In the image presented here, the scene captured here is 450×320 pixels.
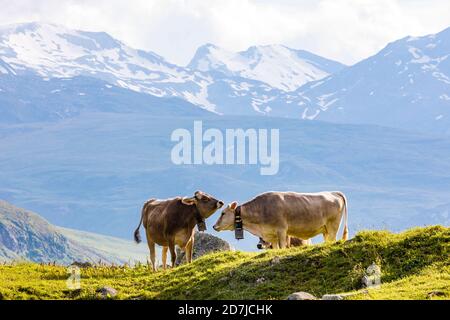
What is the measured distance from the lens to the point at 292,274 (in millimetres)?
24719

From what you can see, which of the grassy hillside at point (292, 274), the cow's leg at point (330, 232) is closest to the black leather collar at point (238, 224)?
the grassy hillside at point (292, 274)

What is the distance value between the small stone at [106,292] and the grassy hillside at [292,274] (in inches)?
7.3

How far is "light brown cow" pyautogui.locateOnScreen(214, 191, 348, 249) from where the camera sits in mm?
32219

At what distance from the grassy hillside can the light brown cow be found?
3649mm

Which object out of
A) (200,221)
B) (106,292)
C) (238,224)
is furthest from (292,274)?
(238,224)

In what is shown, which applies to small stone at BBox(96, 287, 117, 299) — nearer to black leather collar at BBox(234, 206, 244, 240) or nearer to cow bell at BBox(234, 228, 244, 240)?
cow bell at BBox(234, 228, 244, 240)

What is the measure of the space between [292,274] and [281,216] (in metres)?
7.61

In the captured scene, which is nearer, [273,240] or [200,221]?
[200,221]

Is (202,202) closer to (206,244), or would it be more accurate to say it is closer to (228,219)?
(228,219)

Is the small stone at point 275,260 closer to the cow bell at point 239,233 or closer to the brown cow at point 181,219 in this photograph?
the cow bell at point 239,233

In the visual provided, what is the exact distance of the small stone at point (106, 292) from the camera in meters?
24.9

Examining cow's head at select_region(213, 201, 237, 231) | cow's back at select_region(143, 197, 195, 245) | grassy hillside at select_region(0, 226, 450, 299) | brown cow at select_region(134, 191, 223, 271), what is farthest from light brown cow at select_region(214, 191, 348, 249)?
grassy hillside at select_region(0, 226, 450, 299)
